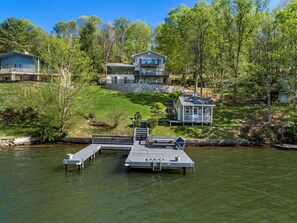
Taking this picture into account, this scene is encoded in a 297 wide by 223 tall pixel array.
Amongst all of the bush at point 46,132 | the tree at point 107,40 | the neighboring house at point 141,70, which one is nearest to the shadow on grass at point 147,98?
the neighboring house at point 141,70

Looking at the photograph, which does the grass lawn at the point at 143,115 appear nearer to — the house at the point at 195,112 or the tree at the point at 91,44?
the house at the point at 195,112

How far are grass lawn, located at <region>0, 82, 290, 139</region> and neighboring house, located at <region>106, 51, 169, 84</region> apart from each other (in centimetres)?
1378

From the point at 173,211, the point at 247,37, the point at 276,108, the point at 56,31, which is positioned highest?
the point at 56,31

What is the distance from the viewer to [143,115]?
39125 millimetres

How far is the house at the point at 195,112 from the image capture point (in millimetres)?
35656

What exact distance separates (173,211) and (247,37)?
125 feet

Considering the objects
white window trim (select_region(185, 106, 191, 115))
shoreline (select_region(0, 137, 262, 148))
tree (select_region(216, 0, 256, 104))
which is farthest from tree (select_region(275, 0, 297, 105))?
white window trim (select_region(185, 106, 191, 115))

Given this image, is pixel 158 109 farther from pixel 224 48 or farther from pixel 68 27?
pixel 68 27

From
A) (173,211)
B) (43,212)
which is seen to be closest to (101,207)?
(43,212)

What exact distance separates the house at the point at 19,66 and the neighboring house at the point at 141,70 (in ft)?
51.8

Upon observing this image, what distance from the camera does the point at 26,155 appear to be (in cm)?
2314

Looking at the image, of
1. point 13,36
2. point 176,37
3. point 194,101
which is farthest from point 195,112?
→ point 13,36

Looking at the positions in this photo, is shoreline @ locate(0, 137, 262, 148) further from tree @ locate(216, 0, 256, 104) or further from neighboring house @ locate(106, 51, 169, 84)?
neighboring house @ locate(106, 51, 169, 84)

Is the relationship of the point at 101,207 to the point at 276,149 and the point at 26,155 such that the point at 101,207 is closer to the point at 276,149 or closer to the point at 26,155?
the point at 26,155
